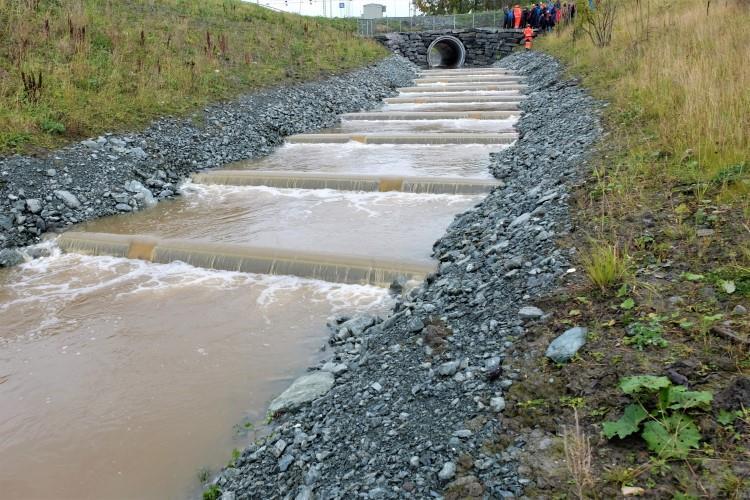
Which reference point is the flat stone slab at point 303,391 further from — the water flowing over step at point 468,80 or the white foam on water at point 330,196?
the water flowing over step at point 468,80

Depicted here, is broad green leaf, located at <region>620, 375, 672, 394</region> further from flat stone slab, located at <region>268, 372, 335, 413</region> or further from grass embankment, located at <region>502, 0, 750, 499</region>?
flat stone slab, located at <region>268, 372, 335, 413</region>

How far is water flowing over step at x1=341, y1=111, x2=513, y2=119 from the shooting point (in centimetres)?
1426

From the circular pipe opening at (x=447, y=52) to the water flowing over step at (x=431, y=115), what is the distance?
17520 mm

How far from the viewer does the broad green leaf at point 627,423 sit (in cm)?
232

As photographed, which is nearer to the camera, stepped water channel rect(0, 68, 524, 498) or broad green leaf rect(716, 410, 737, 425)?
broad green leaf rect(716, 410, 737, 425)

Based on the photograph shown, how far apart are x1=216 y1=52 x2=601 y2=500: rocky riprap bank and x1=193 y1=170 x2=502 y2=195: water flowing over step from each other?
2916 millimetres

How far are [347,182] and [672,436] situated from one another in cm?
757

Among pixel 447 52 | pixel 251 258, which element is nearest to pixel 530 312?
pixel 251 258

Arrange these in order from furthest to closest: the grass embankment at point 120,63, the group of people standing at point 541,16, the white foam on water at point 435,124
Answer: the group of people standing at point 541,16, the white foam on water at point 435,124, the grass embankment at point 120,63

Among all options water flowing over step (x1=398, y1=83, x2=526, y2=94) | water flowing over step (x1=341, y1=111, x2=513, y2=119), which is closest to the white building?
water flowing over step (x1=398, y1=83, x2=526, y2=94)

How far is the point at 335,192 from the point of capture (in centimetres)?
935

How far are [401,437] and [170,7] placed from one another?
2104 centimetres

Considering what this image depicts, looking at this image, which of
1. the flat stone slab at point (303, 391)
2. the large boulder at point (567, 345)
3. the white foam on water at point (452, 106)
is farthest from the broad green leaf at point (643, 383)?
the white foam on water at point (452, 106)

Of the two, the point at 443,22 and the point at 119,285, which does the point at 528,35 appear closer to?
the point at 443,22
